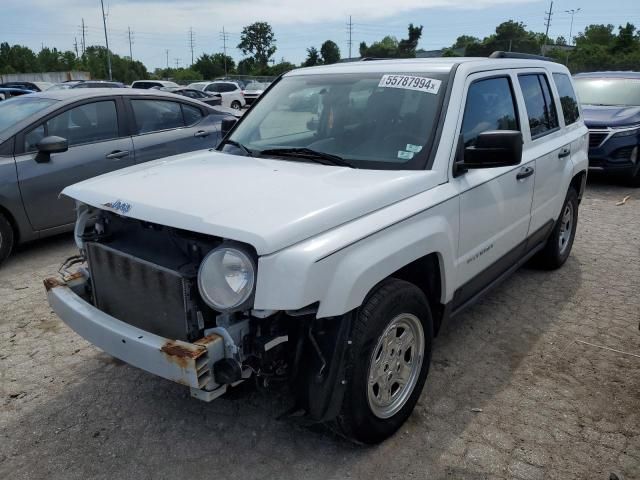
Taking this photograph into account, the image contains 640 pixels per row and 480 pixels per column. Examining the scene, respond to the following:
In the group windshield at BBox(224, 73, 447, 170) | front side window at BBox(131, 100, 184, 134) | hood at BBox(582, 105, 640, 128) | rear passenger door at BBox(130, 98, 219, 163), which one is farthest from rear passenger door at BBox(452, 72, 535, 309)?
hood at BBox(582, 105, 640, 128)

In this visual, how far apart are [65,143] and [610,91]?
9202 mm

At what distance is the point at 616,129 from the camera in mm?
8820

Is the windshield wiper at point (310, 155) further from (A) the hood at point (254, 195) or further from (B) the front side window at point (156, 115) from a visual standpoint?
(B) the front side window at point (156, 115)

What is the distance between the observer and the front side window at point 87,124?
224 inches

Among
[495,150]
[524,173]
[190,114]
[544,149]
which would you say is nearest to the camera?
[495,150]

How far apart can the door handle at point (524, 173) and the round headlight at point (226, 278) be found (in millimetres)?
2328

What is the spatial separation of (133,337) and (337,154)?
60.5 inches

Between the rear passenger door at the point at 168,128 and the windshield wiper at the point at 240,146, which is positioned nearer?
the windshield wiper at the point at 240,146

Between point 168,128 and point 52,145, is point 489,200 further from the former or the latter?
point 168,128

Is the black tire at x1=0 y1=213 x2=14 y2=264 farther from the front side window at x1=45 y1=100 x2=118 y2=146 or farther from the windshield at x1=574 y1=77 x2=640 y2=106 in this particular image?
the windshield at x1=574 y1=77 x2=640 y2=106

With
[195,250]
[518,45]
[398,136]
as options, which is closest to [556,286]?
[398,136]

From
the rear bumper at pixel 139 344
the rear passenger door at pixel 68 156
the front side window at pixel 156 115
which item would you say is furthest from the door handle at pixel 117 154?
the rear bumper at pixel 139 344

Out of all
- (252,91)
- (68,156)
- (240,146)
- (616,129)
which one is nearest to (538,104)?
(240,146)

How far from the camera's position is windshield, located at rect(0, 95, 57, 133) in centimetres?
559
